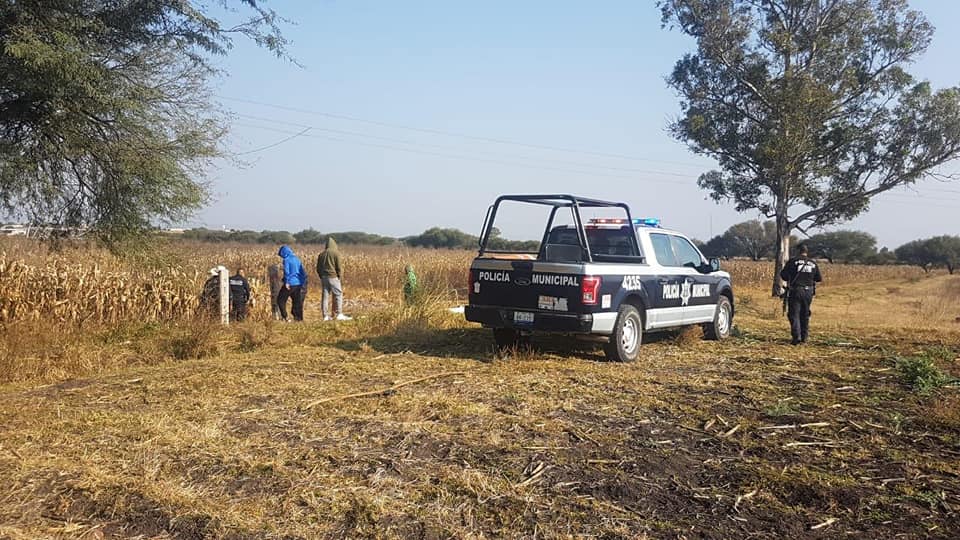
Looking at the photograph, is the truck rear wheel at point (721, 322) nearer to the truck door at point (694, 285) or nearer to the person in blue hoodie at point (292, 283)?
the truck door at point (694, 285)

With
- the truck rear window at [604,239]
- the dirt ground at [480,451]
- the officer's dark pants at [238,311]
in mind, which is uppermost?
the truck rear window at [604,239]

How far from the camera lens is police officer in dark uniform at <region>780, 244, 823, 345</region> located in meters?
11.1

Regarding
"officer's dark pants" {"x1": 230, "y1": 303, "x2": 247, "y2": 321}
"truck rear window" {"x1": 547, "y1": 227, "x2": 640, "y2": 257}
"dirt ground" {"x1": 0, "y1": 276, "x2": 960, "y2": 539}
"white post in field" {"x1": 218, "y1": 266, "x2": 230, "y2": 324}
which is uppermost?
"truck rear window" {"x1": 547, "y1": 227, "x2": 640, "y2": 257}

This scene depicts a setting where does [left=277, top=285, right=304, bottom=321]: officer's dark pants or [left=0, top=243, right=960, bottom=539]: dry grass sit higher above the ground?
[left=277, top=285, right=304, bottom=321]: officer's dark pants

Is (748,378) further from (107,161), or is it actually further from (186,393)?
(107,161)

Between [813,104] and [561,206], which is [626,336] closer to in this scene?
[561,206]

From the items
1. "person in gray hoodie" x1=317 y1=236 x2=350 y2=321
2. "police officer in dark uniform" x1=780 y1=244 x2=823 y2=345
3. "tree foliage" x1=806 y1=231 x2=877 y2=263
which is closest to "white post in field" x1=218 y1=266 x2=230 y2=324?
"person in gray hoodie" x1=317 y1=236 x2=350 y2=321

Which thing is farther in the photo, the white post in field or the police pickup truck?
the white post in field

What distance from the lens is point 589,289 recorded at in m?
8.59

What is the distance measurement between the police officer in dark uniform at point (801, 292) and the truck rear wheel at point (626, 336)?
3.10 meters

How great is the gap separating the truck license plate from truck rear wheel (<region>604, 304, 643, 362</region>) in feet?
3.46

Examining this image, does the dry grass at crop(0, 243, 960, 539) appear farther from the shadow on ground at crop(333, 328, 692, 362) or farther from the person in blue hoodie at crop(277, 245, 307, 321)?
the person in blue hoodie at crop(277, 245, 307, 321)

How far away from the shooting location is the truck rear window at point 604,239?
396 inches

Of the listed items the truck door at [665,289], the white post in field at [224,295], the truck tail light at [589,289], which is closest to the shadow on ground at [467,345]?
the truck door at [665,289]
